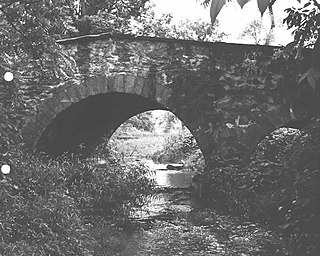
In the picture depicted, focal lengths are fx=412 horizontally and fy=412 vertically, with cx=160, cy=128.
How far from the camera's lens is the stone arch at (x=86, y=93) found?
7.02m

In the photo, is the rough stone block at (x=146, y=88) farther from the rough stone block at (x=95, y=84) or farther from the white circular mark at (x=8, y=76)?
the white circular mark at (x=8, y=76)

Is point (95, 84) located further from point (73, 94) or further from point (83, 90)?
point (73, 94)

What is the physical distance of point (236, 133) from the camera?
6.84 m

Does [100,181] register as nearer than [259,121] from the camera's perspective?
Yes

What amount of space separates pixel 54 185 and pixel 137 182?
1945mm

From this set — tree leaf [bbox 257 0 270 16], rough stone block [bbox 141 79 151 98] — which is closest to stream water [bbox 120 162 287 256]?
rough stone block [bbox 141 79 151 98]

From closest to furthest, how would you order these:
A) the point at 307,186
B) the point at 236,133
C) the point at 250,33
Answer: the point at 307,186
the point at 236,133
the point at 250,33

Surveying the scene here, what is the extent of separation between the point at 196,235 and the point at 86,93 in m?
3.33

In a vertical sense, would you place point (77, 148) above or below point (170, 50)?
below

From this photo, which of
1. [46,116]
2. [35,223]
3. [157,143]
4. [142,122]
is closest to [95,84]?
[46,116]

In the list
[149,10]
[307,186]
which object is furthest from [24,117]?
[149,10]

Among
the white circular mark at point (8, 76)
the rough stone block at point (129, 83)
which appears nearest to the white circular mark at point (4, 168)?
the white circular mark at point (8, 76)

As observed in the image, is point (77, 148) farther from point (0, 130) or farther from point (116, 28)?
point (0, 130)

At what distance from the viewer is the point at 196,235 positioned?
5059mm
